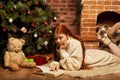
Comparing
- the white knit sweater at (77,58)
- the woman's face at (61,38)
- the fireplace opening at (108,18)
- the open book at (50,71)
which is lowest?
the open book at (50,71)

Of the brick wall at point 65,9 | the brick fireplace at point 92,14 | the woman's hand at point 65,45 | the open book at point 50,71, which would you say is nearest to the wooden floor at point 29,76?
the open book at point 50,71

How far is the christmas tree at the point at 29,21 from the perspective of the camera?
12.7ft

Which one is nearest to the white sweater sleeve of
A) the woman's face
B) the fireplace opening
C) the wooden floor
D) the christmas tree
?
the woman's face

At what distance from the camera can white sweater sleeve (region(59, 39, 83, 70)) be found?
339cm

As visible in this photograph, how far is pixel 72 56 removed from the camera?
11.1 ft

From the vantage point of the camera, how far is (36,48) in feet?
13.8

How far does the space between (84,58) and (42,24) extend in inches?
36.9

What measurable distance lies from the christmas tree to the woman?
21.3 inches

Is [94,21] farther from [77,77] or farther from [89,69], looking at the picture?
[77,77]

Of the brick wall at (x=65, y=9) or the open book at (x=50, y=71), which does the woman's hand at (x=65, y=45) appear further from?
the brick wall at (x=65, y=9)

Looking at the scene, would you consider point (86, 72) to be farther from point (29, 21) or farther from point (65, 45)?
point (29, 21)

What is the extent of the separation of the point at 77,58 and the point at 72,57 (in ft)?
0.21

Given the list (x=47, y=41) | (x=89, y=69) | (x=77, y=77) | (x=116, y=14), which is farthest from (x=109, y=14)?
(x=77, y=77)

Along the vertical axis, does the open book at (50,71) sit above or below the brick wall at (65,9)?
below
